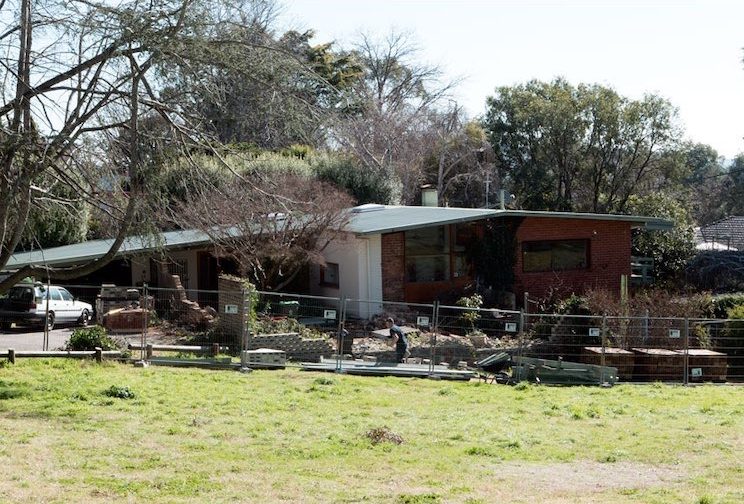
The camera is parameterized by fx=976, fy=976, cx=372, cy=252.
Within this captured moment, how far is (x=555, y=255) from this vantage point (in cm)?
3553

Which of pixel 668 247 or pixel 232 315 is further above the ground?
pixel 668 247

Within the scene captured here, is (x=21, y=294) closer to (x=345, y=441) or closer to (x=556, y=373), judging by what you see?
(x=556, y=373)

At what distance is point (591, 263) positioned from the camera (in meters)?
35.8

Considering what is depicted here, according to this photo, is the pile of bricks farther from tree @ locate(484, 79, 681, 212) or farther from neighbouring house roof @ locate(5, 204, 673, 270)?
tree @ locate(484, 79, 681, 212)

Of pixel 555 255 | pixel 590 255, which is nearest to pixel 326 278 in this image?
pixel 555 255

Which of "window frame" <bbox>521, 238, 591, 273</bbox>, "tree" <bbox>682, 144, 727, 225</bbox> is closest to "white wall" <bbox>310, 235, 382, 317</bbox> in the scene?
"window frame" <bbox>521, 238, 591, 273</bbox>

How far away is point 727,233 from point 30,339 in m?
40.8

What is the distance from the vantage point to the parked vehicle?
27531mm

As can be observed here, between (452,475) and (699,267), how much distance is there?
111ft

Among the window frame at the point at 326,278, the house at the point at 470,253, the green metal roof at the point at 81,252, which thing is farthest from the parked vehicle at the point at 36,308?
the house at the point at 470,253

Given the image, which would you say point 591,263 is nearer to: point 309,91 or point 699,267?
point 699,267

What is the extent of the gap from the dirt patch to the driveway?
14864 millimetres

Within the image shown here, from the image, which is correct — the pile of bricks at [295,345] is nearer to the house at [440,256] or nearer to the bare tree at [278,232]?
the bare tree at [278,232]

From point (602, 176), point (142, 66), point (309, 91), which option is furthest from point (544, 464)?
point (602, 176)
